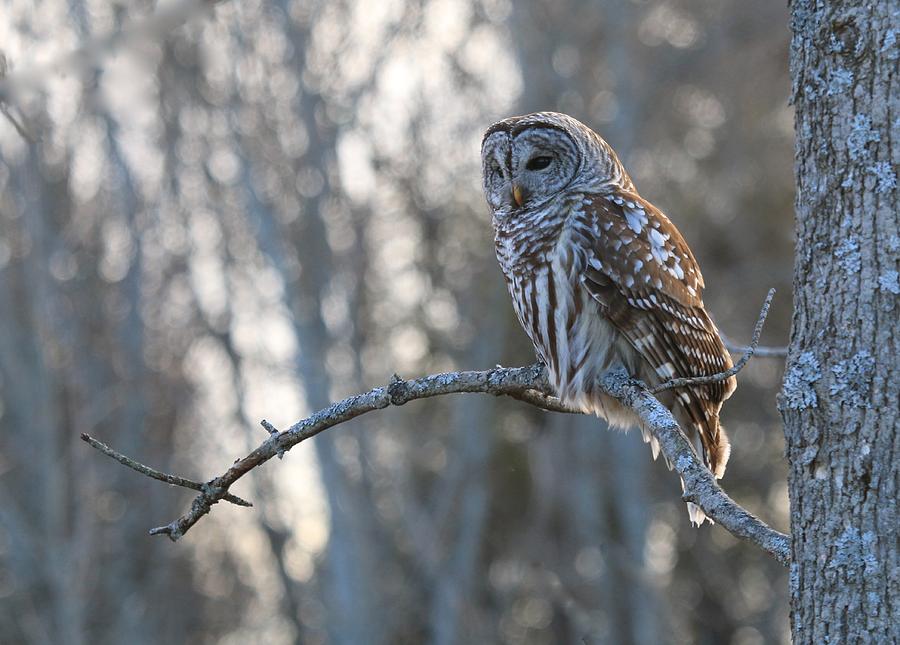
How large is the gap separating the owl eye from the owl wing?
30 cm

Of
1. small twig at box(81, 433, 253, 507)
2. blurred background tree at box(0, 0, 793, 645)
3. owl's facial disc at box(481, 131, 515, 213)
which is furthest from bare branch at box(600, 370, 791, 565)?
blurred background tree at box(0, 0, 793, 645)

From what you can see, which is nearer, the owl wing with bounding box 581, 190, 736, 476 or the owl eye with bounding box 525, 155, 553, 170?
the owl wing with bounding box 581, 190, 736, 476

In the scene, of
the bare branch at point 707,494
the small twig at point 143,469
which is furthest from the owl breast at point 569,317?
the small twig at point 143,469

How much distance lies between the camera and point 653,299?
15.1 ft

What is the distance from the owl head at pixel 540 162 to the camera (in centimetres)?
488

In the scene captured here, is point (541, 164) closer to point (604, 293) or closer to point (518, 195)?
point (518, 195)

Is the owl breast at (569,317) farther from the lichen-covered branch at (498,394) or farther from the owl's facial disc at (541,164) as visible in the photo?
the lichen-covered branch at (498,394)

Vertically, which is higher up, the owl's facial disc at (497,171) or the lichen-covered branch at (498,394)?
the owl's facial disc at (497,171)

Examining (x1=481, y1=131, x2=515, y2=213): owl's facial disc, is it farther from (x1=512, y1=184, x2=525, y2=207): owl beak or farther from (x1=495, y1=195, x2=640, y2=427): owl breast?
(x1=495, y1=195, x2=640, y2=427): owl breast

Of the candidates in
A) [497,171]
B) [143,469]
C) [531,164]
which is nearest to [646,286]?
[531,164]

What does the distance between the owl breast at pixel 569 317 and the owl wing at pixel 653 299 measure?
0.15 feet

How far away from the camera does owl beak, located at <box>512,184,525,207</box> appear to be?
4.82 meters

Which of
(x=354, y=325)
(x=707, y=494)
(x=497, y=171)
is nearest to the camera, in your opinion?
(x=707, y=494)

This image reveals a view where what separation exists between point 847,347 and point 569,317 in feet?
6.63
